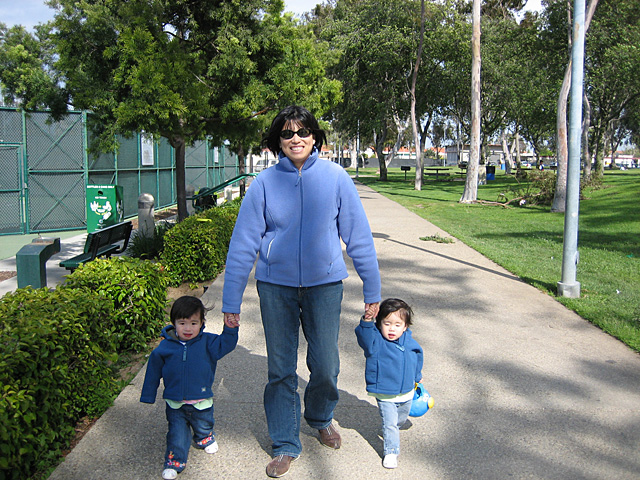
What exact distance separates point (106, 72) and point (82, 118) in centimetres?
455

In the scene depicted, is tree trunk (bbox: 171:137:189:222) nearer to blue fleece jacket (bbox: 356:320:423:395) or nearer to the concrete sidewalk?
the concrete sidewalk

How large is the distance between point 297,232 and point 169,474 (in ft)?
4.47

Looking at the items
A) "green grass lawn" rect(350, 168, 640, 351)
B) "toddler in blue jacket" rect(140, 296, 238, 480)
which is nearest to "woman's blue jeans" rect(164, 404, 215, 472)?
"toddler in blue jacket" rect(140, 296, 238, 480)

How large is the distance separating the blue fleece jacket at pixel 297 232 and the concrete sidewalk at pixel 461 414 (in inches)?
→ 35.7

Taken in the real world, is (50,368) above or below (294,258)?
below

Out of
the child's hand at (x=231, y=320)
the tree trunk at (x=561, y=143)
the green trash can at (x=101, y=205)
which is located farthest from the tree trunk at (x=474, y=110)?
the child's hand at (x=231, y=320)

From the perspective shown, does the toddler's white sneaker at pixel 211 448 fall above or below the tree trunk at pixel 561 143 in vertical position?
below

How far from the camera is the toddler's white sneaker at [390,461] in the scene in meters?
3.15

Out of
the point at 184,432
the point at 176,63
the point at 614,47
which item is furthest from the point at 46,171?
the point at 614,47

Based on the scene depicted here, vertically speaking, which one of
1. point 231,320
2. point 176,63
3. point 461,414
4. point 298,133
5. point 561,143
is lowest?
point 461,414

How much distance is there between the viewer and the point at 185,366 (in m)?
3.15

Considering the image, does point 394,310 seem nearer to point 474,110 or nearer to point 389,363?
point 389,363

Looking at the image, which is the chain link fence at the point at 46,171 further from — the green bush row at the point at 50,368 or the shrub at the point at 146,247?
the green bush row at the point at 50,368

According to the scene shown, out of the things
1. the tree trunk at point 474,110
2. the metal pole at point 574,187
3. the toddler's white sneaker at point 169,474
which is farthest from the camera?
the tree trunk at point 474,110
